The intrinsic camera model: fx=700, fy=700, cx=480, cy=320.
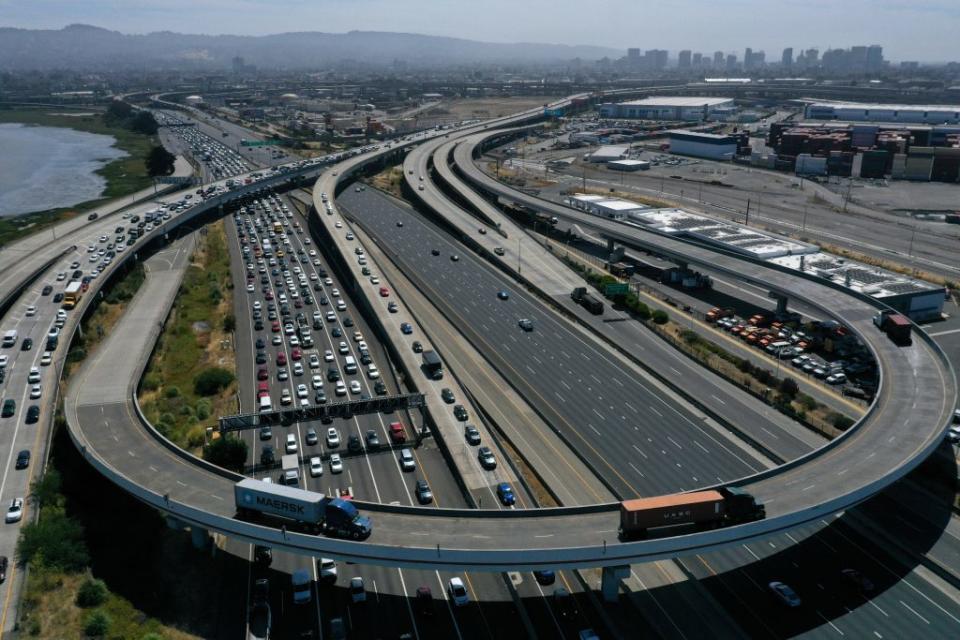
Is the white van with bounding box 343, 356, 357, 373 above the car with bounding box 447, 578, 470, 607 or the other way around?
above

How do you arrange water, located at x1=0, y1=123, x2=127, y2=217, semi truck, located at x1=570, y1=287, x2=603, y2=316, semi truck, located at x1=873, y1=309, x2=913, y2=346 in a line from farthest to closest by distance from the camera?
water, located at x1=0, y1=123, x2=127, y2=217, semi truck, located at x1=570, y1=287, x2=603, y2=316, semi truck, located at x1=873, y1=309, x2=913, y2=346

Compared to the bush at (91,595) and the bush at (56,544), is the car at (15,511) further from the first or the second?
the bush at (91,595)

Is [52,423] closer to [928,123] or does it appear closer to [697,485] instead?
[697,485]

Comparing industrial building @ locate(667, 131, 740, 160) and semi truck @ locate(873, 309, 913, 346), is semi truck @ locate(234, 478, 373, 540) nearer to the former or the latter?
semi truck @ locate(873, 309, 913, 346)

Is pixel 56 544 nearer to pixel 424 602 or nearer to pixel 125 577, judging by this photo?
pixel 125 577

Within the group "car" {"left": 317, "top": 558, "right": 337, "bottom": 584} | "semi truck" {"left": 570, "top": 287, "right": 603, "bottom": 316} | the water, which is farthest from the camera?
the water

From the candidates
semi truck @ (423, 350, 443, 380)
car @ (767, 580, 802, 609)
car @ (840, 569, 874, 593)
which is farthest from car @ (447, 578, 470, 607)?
semi truck @ (423, 350, 443, 380)
